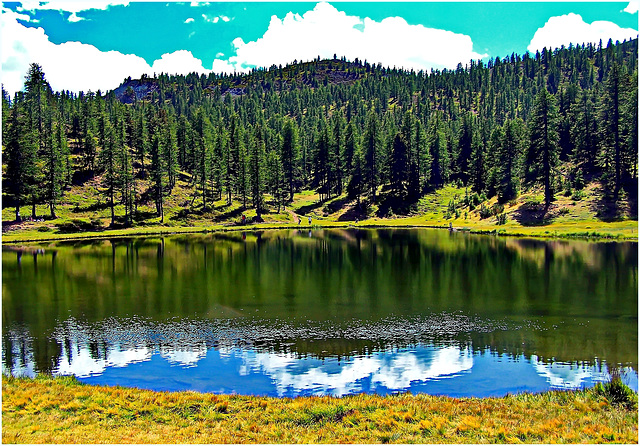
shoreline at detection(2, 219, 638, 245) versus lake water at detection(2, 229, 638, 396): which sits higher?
shoreline at detection(2, 219, 638, 245)

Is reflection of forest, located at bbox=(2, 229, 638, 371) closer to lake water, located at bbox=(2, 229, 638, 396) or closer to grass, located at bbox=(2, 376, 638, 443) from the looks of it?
lake water, located at bbox=(2, 229, 638, 396)

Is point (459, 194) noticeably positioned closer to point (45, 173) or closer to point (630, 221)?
point (630, 221)

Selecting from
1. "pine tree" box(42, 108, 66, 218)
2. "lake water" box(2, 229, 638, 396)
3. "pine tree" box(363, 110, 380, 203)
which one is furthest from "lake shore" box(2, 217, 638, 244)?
"pine tree" box(363, 110, 380, 203)

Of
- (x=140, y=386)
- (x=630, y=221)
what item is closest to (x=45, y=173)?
(x=140, y=386)

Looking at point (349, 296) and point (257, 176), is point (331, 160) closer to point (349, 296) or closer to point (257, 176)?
point (257, 176)

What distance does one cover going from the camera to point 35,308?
29141 mm

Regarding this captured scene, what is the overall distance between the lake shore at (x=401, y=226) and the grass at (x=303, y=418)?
53.5 m

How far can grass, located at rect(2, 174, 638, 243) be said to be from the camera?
233 feet

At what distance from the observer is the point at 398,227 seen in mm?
91062

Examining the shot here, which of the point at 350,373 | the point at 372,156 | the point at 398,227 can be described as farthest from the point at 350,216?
the point at 350,373

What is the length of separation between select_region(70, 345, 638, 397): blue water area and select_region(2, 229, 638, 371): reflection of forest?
127 cm

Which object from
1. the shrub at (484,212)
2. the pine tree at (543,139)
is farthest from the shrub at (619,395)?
the shrub at (484,212)

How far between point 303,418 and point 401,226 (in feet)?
264

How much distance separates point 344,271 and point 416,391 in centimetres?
2529
